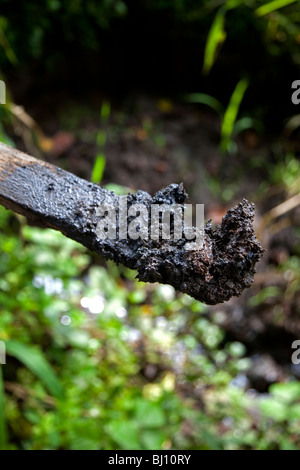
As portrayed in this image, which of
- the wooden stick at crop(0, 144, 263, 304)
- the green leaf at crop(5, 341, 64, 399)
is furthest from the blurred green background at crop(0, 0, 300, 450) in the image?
the wooden stick at crop(0, 144, 263, 304)

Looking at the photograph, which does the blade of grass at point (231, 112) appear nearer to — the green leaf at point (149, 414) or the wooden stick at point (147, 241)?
the green leaf at point (149, 414)

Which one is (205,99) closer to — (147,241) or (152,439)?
(152,439)

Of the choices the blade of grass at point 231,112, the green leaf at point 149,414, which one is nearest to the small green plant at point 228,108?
the blade of grass at point 231,112

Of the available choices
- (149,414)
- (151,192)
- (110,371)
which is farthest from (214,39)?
(149,414)

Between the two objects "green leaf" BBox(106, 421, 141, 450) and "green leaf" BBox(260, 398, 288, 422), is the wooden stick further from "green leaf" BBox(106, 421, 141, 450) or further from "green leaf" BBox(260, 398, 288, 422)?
"green leaf" BBox(260, 398, 288, 422)

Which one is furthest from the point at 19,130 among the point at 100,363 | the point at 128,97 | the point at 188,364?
the point at 188,364

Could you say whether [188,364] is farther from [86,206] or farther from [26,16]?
[26,16]
